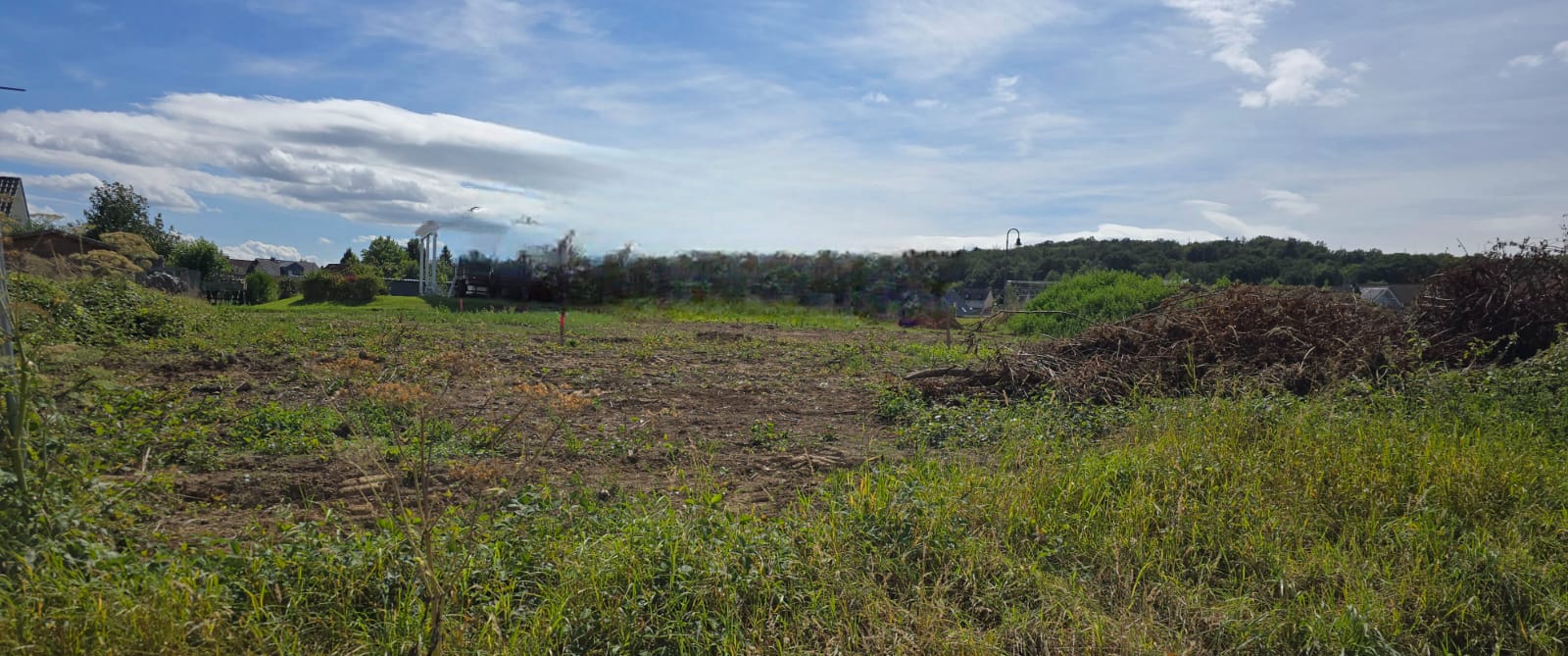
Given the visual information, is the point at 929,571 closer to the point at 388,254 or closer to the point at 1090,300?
the point at 1090,300

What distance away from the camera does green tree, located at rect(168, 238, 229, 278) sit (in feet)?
94.8

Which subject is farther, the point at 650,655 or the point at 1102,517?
the point at 1102,517

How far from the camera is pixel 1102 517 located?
376 centimetres

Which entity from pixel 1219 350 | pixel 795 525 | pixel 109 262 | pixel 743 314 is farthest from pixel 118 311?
pixel 1219 350

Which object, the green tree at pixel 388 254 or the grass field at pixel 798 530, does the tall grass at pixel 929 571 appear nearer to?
the grass field at pixel 798 530

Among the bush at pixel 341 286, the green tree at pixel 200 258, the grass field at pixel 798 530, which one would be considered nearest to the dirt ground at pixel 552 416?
the grass field at pixel 798 530

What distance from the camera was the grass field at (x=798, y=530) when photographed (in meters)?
2.68

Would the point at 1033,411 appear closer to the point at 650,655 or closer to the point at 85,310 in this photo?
the point at 650,655

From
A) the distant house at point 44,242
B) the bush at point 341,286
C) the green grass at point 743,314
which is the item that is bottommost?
the green grass at point 743,314

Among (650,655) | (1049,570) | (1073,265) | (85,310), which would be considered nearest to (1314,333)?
(1049,570)

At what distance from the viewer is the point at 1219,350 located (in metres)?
Result: 7.77

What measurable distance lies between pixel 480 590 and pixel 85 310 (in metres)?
9.86

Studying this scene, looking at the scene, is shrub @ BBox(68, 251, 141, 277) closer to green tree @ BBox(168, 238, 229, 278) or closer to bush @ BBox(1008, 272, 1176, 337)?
bush @ BBox(1008, 272, 1176, 337)

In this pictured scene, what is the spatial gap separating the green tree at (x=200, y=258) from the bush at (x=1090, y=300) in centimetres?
2705
